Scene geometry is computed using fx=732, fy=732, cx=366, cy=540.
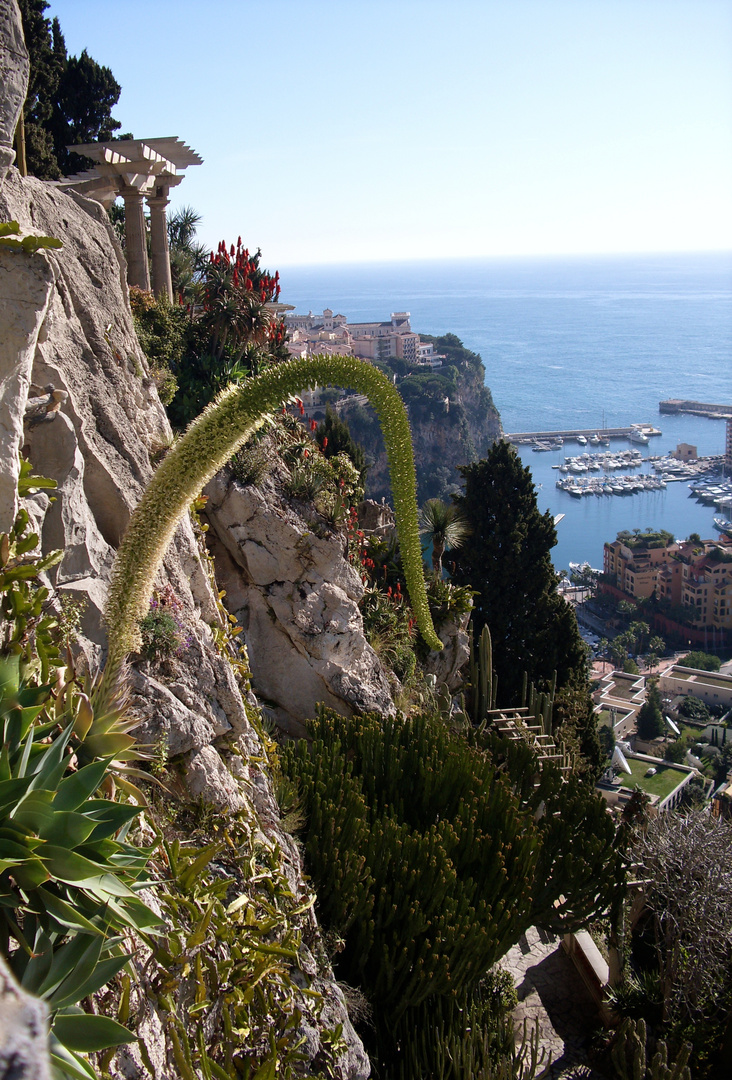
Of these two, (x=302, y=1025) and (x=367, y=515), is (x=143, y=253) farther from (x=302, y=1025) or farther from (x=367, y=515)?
(x=302, y=1025)

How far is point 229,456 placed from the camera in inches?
125

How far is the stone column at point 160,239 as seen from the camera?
14.2 meters

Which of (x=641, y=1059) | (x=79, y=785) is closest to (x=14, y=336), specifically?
(x=79, y=785)

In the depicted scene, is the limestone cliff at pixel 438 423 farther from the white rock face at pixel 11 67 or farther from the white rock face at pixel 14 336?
the white rock face at pixel 14 336

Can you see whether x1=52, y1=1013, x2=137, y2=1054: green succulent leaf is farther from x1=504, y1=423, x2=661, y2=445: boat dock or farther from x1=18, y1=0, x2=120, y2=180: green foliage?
x1=504, y1=423, x2=661, y2=445: boat dock

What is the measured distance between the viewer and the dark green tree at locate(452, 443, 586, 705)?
20000 mm

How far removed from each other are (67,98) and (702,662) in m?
55.8

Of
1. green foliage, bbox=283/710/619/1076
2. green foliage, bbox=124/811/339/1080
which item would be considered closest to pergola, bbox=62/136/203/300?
green foliage, bbox=283/710/619/1076

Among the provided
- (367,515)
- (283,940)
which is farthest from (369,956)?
(367,515)

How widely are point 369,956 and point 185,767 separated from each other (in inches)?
115

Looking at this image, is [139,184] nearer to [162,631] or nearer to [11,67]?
[11,67]

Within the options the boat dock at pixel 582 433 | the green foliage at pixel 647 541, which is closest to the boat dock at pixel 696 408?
the boat dock at pixel 582 433

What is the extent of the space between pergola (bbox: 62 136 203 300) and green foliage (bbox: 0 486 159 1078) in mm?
9041

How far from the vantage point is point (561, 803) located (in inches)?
388
